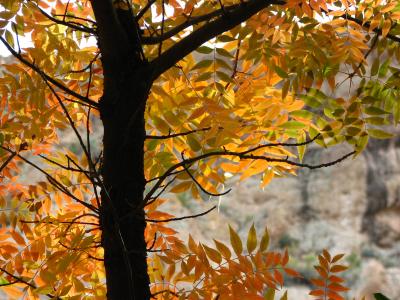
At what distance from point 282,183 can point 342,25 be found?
9.72 m

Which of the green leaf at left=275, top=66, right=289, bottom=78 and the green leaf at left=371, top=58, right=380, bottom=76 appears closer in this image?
the green leaf at left=275, top=66, right=289, bottom=78

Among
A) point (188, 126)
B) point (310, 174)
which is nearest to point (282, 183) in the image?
point (310, 174)

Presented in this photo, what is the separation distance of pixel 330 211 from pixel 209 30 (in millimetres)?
9948

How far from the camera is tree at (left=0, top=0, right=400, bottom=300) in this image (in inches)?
39.8

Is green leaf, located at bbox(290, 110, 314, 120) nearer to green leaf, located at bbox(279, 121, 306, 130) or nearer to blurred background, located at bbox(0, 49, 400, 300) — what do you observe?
green leaf, located at bbox(279, 121, 306, 130)

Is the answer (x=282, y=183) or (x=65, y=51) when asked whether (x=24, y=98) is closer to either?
(x=65, y=51)

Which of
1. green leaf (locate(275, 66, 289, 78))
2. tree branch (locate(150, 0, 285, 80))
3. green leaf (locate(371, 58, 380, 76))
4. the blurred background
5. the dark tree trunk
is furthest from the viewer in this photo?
the blurred background

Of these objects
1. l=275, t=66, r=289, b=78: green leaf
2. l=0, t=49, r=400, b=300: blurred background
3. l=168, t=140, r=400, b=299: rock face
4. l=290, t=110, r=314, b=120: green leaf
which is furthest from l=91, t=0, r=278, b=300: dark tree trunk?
l=168, t=140, r=400, b=299: rock face

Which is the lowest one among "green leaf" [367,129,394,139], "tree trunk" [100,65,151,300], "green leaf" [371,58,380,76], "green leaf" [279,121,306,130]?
"tree trunk" [100,65,151,300]

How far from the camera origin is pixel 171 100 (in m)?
1.24

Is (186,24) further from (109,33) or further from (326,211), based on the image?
(326,211)

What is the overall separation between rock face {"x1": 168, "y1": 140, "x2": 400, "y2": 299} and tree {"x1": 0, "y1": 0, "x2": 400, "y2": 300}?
27.8ft

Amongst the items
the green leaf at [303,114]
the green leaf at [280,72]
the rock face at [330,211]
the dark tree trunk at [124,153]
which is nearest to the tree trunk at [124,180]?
the dark tree trunk at [124,153]

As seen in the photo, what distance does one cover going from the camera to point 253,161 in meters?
1.30
